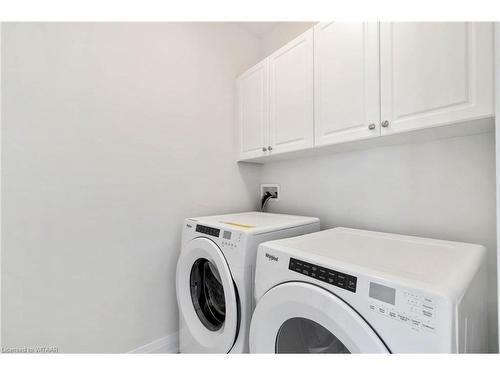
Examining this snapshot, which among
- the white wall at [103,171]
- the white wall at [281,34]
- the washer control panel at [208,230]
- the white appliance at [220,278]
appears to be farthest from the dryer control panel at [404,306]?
the white wall at [281,34]

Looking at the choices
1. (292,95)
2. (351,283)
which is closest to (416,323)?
(351,283)

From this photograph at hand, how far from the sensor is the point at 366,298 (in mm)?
566

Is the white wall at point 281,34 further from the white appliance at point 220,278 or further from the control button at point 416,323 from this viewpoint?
the control button at point 416,323

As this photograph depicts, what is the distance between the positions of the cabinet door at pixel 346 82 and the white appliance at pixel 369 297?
578 mm

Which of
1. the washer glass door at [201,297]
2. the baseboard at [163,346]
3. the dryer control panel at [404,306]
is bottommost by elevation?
the baseboard at [163,346]

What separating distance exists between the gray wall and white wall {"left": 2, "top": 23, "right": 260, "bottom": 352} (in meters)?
0.81

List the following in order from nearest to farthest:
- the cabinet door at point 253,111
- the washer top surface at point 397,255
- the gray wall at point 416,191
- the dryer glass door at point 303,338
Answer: the washer top surface at point 397,255 < the dryer glass door at point 303,338 < the gray wall at point 416,191 < the cabinet door at point 253,111

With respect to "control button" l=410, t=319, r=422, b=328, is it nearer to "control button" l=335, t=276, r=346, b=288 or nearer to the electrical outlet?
"control button" l=335, t=276, r=346, b=288

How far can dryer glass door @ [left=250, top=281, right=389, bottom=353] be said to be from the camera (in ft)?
1.83

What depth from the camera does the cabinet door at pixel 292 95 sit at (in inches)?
51.3

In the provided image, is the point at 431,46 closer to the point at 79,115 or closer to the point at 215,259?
the point at 215,259

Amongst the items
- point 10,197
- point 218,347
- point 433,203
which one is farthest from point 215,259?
point 433,203

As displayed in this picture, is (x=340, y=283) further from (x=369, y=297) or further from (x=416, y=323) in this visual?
(x=416, y=323)
